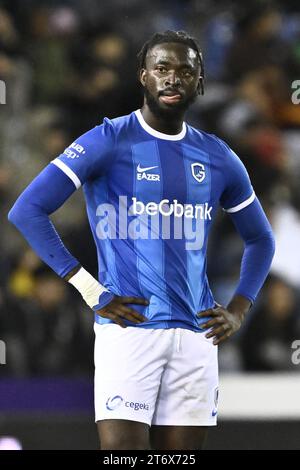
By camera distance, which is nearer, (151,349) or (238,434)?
(151,349)

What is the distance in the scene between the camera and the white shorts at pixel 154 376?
3.34m

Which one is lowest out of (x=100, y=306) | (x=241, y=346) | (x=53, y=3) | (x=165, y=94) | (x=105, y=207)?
(x=241, y=346)

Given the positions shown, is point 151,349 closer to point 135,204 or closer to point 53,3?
point 135,204

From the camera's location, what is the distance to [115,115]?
229 inches

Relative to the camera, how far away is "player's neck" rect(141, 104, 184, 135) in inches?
138

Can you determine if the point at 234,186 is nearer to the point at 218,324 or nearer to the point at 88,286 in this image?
the point at 218,324

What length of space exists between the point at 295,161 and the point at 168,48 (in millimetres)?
2785

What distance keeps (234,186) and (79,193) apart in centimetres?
235

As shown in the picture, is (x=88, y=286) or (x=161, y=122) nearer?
(x=88, y=286)

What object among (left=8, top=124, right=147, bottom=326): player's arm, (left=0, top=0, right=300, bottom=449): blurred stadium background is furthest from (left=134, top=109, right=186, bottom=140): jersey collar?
(left=0, top=0, right=300, bottom=449): blurred stadium background

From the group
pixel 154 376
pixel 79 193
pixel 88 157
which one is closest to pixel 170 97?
pixel 88 157

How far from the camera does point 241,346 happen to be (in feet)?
19.1
